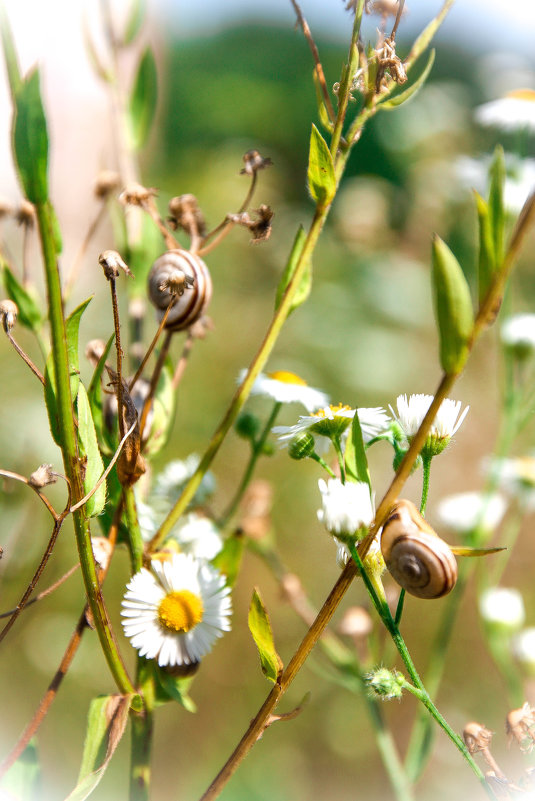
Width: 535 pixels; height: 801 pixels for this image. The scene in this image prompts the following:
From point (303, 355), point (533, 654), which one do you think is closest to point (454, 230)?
point (303, 355)

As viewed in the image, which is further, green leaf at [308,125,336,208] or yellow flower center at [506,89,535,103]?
yellow flower center at [506,89,535,103]

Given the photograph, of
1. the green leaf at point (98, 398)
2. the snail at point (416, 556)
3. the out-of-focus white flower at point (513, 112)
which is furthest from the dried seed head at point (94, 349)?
the out-of-focus white flower at point (513, 112)

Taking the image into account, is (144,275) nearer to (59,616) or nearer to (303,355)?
(59,616)

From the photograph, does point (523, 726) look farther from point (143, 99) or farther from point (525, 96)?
point (525, 96)

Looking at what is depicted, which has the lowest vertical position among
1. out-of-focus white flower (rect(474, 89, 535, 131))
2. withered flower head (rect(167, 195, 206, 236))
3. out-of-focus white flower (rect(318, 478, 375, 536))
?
out-of-focus white flower (rect(318, 478, 375, 536))

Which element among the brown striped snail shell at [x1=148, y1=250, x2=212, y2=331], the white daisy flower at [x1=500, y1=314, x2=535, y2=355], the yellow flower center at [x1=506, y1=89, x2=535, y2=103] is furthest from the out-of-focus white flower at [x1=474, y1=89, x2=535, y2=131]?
the brown striped snail shell at [x1=148, y1=250, x2=212, y2=331]

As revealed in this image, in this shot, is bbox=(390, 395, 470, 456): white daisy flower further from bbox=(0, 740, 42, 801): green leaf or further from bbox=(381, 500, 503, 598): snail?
bbox=(0, 740, 42, 801): green leaf

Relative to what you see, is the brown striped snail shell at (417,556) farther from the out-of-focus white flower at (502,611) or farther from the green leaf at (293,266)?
the out-of-focus white flower at (502,611)

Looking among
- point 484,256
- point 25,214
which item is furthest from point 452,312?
point 25,214
